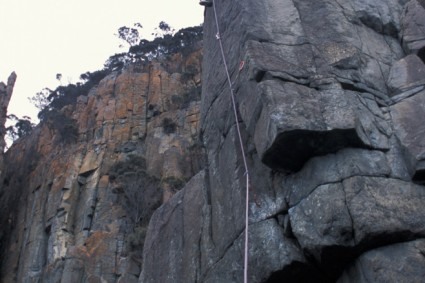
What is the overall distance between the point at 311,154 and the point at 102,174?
3212 centimetres

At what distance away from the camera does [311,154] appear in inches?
247

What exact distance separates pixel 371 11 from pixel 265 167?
3334 millimetres

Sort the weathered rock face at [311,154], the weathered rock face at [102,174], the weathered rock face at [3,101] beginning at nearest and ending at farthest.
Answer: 1. the weathered rock face at [311,154]
2. the weathered rock face at [102,174]
3. the weathered rock face at [3,101]

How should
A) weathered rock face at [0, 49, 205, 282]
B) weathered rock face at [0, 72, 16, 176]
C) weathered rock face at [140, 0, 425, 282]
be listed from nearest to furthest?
1. weathered rock face at [140, 0, 425, 282]
2. weathered rock face at [0, 49, 205, 282]
3. weathered rock face at [0, 72, 16, 176]

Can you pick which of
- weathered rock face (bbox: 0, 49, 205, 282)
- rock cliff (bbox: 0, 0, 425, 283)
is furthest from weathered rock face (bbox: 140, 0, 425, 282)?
weathered rock face (bbox: 0, 49, 205, 282)

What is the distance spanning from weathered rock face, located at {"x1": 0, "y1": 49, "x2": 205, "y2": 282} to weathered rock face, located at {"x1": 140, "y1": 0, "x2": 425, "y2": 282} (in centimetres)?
1821

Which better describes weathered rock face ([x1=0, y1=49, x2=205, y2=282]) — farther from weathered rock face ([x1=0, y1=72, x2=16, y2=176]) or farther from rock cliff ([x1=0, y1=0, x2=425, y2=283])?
rock cliff ([x1=0, y1=0, x2=425, y2=283])

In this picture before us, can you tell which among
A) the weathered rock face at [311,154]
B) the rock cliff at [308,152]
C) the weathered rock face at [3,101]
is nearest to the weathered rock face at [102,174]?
the weathered rock face at [3,101]

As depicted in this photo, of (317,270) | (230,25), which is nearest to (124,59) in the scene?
(230,25)

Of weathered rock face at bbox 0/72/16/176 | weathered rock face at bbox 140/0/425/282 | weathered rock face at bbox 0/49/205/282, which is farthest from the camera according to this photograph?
weathered rock face at bbox 0/72/16/176

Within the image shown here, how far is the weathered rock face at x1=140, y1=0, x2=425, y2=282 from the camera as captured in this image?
556 centimetres

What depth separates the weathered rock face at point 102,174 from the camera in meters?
29.8

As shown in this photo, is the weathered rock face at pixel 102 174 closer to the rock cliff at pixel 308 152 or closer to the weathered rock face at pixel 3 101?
the weathered rock face at pixel 3 101

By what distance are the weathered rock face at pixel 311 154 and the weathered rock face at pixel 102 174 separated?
18.2 metres
